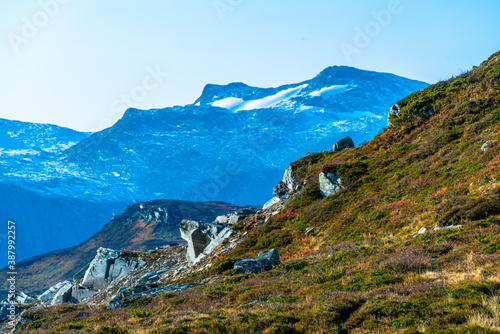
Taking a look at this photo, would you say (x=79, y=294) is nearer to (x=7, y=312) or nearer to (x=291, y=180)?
(x=7, y=312)

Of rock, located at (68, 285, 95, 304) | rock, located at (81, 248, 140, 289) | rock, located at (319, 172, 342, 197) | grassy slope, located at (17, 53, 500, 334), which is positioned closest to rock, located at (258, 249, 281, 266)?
grassy slope, located at (17, 53, 500, 334)

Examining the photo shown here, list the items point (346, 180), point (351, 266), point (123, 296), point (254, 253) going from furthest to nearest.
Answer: point (346, 180), point (254, 253), point (123, 296), point (351, 266)

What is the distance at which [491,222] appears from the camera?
15.5 m

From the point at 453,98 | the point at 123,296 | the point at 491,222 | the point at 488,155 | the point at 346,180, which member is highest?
the point at 453,98

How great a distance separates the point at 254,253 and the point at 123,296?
38.3ft

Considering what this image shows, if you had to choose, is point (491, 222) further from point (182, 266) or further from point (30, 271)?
point (30, 271)

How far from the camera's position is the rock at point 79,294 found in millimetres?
39031

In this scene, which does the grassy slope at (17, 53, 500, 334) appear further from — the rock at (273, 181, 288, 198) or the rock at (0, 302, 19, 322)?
the rock at (0, 302, 19, 322)

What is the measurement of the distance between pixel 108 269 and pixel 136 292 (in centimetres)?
2454

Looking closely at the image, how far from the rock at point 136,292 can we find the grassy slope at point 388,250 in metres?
1.10

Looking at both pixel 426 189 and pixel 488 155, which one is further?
pixel 426 189

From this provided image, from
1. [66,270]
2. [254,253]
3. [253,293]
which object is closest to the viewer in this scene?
[253,293]

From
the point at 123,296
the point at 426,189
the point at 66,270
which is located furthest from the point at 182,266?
the point at 66,270

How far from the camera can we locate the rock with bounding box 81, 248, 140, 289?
40500 millimetres
